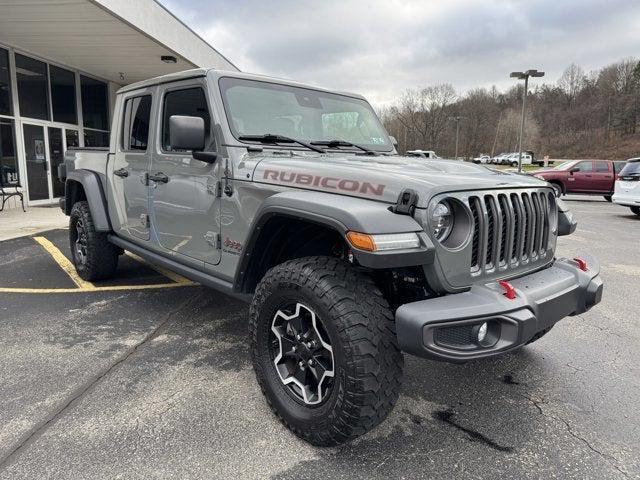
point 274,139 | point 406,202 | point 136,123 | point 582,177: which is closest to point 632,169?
point 582,177

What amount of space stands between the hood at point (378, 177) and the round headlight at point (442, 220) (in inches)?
3.4

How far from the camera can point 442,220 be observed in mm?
2316

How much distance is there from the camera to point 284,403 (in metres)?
2.52

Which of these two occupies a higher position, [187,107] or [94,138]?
[94,138]

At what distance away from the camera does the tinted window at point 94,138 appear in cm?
1484

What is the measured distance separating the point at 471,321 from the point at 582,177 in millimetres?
18214

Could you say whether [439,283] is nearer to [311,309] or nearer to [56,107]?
[311,309]

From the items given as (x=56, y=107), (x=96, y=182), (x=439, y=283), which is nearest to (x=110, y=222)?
(x=96, y=182)

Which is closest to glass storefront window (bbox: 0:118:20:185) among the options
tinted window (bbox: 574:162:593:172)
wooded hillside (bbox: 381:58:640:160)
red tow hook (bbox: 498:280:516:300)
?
red tow hook (bbox: 498:280:516:300)

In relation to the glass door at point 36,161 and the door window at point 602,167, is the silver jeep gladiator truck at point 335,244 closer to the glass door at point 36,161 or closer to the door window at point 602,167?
the glass door at point 36,161

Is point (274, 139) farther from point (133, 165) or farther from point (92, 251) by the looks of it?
point (92, 251)

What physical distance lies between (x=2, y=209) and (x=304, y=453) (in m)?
11.7

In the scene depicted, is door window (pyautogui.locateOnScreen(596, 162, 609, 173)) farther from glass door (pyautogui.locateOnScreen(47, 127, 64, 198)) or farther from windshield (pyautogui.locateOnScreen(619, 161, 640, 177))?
glass door (pyautogui.locateOnScreen(47, 127, 64, 198))

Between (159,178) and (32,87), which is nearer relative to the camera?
(159,178)
